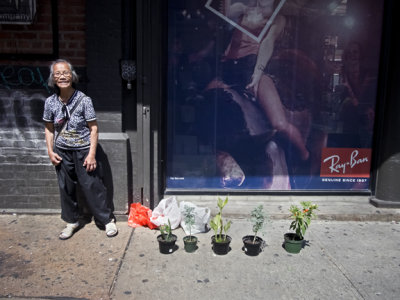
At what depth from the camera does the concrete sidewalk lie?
319 cm

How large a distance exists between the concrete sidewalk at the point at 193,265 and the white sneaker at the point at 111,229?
8 centimetres

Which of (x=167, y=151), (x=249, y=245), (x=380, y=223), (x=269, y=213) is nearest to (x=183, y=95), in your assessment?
(x=167, y=151)

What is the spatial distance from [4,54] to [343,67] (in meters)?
4.34

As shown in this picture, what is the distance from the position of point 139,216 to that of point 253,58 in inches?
99.7

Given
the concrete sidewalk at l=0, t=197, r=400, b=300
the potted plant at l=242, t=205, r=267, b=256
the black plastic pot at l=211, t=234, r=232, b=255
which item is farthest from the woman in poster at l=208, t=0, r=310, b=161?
the black plastic pot at l=211, t=234, r=232, b=255

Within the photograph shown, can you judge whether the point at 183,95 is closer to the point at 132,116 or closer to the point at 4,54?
the point at 132,116

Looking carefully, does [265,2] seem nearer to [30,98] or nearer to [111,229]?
[30,98]

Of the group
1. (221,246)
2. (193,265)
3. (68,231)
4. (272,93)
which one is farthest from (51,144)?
(272,93)

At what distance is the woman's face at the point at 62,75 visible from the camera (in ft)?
13.0

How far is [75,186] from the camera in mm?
4297

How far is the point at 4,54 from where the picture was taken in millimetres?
4516

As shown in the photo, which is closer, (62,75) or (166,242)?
(166,242)

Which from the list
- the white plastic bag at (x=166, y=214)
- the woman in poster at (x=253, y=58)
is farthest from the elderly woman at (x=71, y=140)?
the woman in poster at (x=253, y=58)

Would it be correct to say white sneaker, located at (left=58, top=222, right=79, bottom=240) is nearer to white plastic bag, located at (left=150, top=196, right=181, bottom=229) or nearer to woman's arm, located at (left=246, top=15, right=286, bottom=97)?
white plastic bag, located at (left=150, top=196, right=181, bottom=229)
